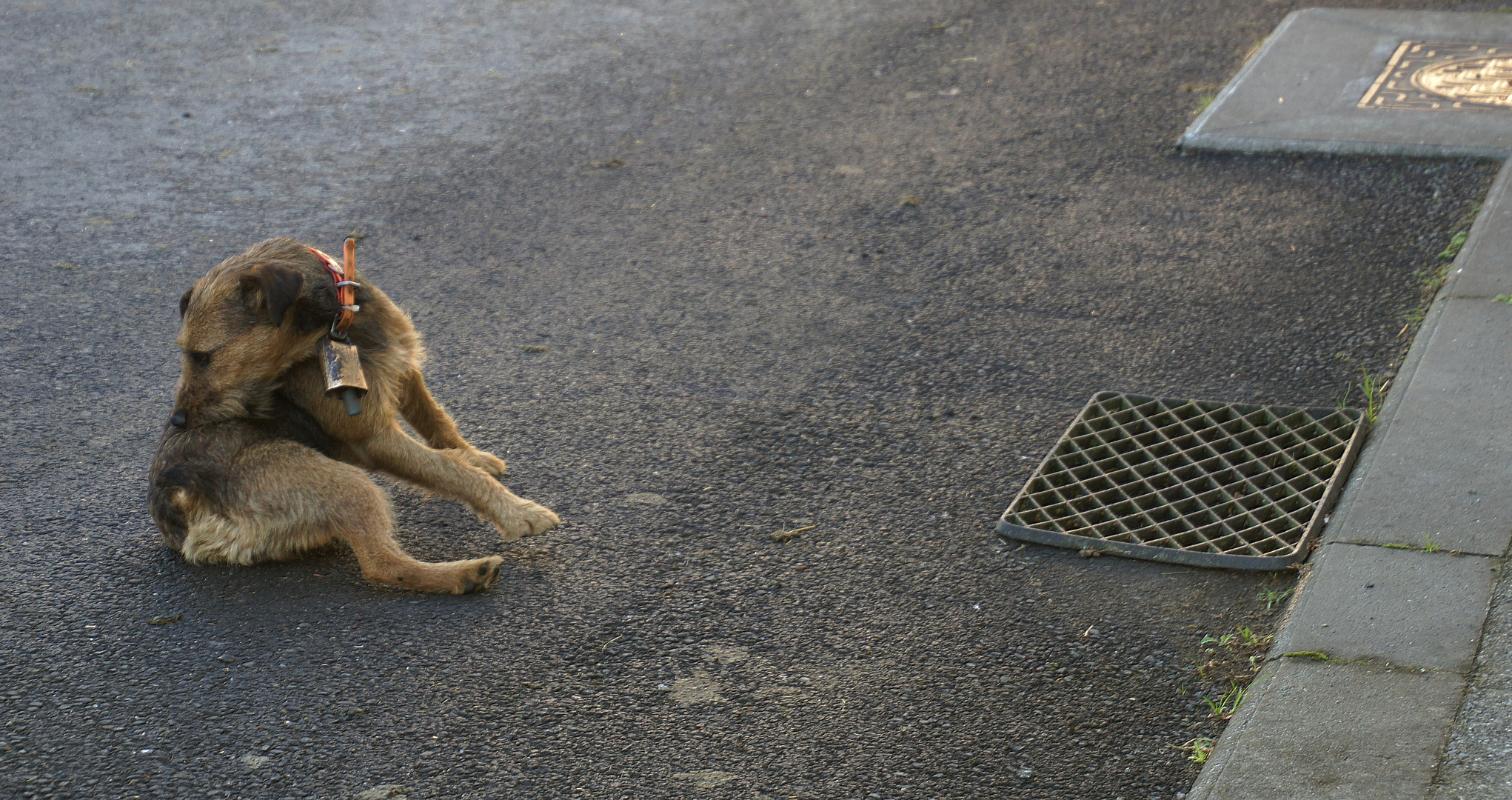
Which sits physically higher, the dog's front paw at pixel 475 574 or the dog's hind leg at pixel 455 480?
the dog's hind leg at pixel 455 480

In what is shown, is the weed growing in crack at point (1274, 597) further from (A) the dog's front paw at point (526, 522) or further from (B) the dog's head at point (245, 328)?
(B) the dog's head at point (245, 328)

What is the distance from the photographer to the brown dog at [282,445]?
337cm

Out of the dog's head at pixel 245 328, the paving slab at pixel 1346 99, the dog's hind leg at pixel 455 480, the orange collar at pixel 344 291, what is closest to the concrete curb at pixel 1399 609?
the paving slab at pixel 1346 99

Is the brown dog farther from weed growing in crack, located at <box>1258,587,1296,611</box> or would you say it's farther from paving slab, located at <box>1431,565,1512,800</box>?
paving slab, located at <box>1431,565,1512,800</box>

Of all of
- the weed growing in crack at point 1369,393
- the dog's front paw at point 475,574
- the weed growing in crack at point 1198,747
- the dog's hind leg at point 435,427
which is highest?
the dog's hind leg at point 435,427

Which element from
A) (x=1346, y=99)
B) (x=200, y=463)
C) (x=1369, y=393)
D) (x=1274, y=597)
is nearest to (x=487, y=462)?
(x=200, y=463)

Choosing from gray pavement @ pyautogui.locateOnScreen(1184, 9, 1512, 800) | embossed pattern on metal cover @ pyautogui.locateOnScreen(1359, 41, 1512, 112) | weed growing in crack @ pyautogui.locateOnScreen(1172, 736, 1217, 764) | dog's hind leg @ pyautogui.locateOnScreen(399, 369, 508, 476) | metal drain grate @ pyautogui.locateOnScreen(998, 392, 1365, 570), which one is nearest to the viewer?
gray pavement @ pyautogui.locateOnScreen(1184, 9, 1512, 800)

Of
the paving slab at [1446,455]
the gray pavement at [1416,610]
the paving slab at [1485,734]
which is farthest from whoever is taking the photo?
the paving slab at [1446,455]

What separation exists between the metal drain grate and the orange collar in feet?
6.85

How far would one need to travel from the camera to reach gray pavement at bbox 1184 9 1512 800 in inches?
103

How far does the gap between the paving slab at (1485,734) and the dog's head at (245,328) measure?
3121 mm

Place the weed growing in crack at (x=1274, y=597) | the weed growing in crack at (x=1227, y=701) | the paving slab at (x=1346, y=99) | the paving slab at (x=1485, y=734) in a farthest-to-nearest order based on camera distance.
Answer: the paving slab at (x=1346, y=99), the weed growing in crack at (x=1274, y=597), the weed growing in crack at (x=1227, y=701), the paving slab at (x=1485, y=734)

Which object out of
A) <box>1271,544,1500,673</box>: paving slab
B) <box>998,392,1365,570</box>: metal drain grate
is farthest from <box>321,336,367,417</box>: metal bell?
<box>1271,544,1500,673</box>: paving slab

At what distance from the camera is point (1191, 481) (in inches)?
149
